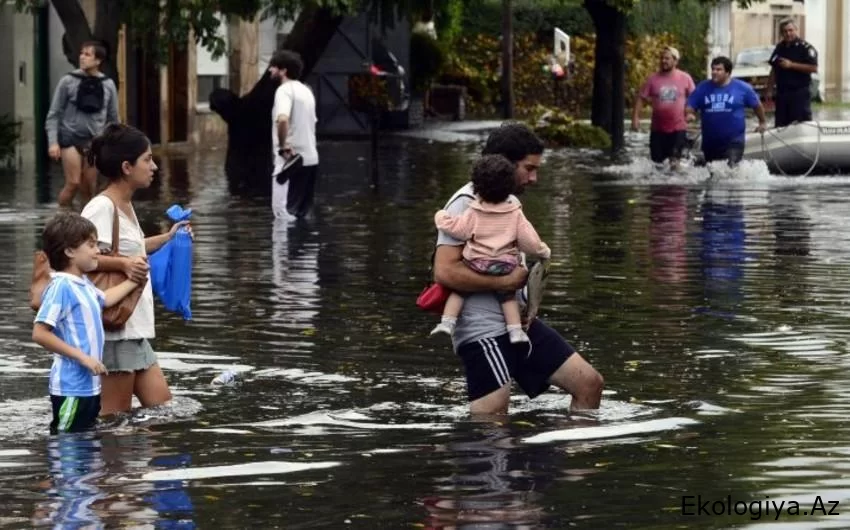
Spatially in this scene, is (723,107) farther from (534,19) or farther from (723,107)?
(534,19)

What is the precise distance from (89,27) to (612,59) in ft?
42.9

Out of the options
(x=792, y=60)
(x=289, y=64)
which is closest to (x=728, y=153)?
(x=792, y=60)

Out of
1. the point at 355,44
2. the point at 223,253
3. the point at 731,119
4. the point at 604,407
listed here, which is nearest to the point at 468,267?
the point at 604,407

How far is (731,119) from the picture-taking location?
25.2 meters

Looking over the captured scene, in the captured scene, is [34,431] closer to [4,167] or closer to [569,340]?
[569,340]

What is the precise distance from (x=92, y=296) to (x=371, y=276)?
710 cm

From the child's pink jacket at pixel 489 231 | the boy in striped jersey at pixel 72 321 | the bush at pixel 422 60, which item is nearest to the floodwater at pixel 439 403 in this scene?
the boy in striped jersey at pixel 72 321

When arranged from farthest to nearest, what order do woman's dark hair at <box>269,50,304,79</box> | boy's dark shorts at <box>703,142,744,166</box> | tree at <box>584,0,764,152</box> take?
tree at <box>584,0,764,152</box>, boy's dark shorts at <box>703,142,744,166</box>, woman's dark hair at <box>269,50,304,79</box>

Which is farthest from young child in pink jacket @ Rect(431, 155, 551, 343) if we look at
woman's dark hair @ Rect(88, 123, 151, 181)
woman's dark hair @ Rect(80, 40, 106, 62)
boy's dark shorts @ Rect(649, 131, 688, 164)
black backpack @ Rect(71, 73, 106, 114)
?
boy's dark shorts @ Rect(649, 131, 688, 164)

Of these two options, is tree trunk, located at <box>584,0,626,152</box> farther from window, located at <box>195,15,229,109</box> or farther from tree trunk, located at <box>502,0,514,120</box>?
tree trunk, located at <box>502,0,514,120</box>

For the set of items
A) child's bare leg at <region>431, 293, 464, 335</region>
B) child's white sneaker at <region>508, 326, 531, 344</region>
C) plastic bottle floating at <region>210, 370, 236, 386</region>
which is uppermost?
child's bare leg at <region>431, 293, 464, 335</region>

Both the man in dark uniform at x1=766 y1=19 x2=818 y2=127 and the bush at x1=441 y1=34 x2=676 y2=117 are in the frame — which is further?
the bush at x1=441 y1=34 x2=676 y2=117

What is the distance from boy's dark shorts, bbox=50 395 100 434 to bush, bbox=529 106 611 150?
30278 millimetres

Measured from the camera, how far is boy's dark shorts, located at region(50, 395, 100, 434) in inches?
347
